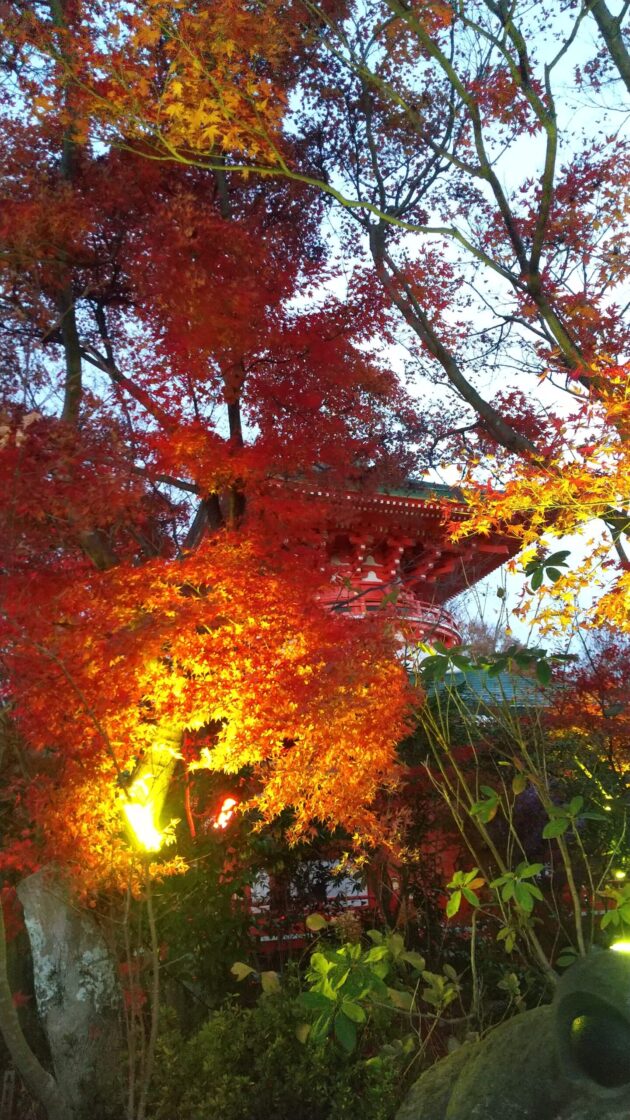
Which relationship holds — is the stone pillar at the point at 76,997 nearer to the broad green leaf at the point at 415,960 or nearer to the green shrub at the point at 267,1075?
the green shrub at the point at 267,1075

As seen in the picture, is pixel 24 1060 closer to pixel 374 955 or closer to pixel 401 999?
pixel 401 999

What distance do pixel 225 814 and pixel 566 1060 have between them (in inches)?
227

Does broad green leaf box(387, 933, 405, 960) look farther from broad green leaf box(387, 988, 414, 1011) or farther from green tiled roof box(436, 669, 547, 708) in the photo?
green tiled roof box(436, 669, 547, 708)

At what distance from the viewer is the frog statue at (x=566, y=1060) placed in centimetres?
254

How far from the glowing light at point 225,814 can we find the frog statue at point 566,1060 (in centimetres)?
506

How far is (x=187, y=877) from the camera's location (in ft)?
25.8

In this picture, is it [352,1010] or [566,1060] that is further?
[352,1010]

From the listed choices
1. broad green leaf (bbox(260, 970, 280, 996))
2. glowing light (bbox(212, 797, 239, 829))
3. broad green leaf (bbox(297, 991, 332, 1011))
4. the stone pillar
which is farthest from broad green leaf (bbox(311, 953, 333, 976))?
glowing light (bbox(212, 797, 239, 829))

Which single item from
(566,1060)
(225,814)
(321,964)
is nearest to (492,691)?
(225,814)

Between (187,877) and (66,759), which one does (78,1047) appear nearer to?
(187,877)

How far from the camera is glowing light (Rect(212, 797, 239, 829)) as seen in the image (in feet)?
A: 26.5

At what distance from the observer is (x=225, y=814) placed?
811 cm

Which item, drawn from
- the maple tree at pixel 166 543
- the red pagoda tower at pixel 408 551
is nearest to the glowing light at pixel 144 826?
the maple tree at pixel 166 543

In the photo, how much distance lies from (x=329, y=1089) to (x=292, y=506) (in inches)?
200
